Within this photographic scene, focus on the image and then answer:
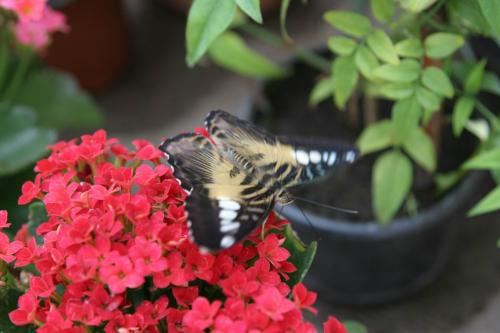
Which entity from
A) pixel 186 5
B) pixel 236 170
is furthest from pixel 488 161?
pixel 186 5

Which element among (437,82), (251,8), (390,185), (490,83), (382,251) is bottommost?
(382,251)

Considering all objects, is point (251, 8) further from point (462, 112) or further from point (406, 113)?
point (462, 112)

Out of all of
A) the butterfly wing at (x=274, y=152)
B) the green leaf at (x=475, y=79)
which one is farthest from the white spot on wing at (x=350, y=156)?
the green leaf at (x=475, y=79)

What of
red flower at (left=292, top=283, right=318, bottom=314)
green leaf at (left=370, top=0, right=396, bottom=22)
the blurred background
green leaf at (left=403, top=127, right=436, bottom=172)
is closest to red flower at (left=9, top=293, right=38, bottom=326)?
red flower at (left=292, top=283, right=318, bottom=314)

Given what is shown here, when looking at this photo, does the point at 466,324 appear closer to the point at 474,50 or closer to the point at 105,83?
the point at 474,50

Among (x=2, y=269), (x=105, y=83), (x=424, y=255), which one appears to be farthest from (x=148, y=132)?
(x=2, y=269)

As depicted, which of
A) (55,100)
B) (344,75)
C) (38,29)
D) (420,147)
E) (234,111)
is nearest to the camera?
(344,75)

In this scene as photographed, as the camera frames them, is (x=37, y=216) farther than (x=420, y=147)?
No
